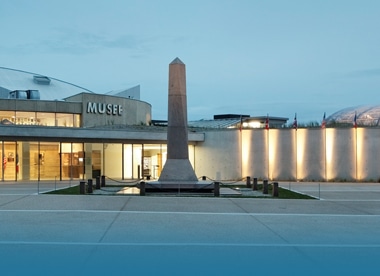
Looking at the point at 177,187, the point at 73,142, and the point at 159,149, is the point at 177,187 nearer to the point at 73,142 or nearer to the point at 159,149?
the point at 73,142

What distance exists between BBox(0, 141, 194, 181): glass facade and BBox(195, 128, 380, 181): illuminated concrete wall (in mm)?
3232

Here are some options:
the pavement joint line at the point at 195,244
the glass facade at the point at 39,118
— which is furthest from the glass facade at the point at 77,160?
the pavement joint line at the point at 195,244

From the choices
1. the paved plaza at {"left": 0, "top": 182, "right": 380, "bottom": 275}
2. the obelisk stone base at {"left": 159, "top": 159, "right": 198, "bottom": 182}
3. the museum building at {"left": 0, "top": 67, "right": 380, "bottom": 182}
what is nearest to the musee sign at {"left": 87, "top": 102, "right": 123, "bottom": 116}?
the museum building at {"left": 0, "top": 67, "right": 380, "bottom": 182}

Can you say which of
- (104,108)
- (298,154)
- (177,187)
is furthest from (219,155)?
(177,187)

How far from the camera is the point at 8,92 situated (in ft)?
151

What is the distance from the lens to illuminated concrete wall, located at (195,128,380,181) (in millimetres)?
33344

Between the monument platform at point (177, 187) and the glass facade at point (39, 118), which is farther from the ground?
the glass facade at point (39, 118)

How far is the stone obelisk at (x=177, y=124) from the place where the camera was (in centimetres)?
2480

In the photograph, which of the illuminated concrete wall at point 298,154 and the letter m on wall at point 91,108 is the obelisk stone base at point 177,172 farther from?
the letter m on wall at point 91,108

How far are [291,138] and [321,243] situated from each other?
2440 centimetres

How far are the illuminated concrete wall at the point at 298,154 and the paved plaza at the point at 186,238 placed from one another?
15095mm

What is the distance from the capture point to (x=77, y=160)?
3550 centimetres

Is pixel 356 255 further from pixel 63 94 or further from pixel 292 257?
pixel 63 94

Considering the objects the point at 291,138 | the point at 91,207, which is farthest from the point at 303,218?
the point at 291,138
